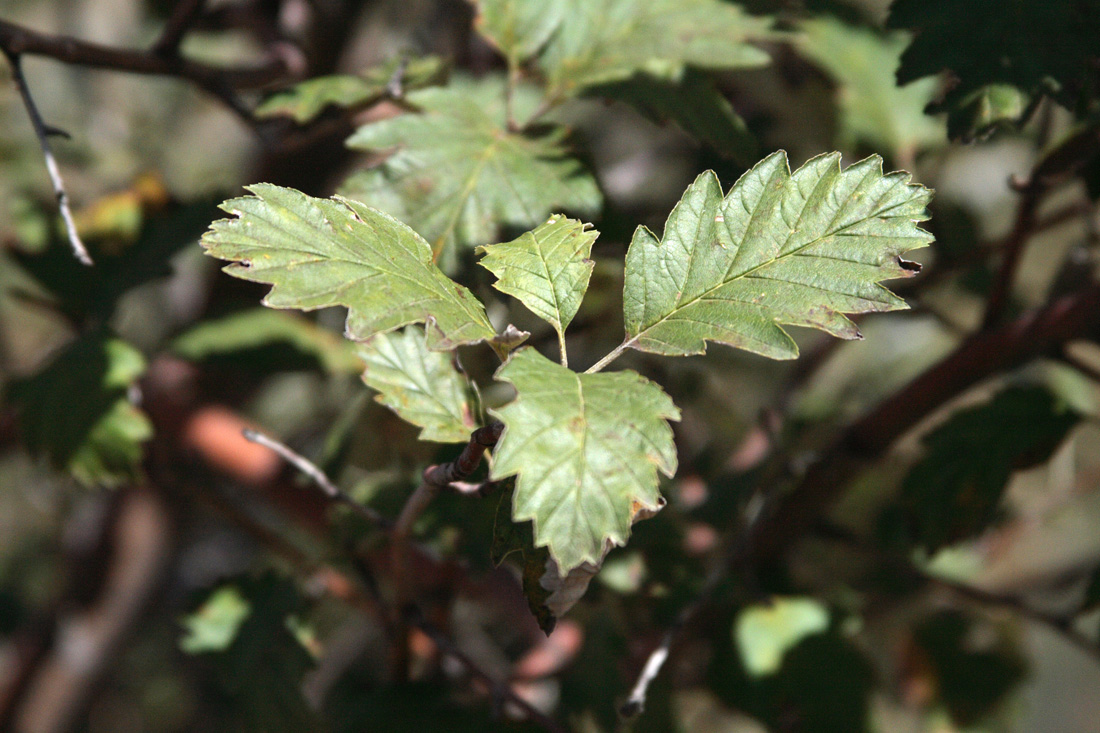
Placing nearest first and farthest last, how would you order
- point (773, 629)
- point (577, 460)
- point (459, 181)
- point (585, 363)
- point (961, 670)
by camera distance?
point (577, 460)
point (459, 181)
point (773, 629)
point (961, 670)
point (585, 363)

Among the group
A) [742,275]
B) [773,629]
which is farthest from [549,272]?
[773,629]

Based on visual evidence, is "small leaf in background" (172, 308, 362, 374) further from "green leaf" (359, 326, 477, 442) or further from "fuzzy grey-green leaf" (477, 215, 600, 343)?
"fuzzy grey-green leaf" (477, 215, 600, 343)

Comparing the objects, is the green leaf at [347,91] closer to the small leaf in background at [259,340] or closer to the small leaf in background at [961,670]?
the small leaf in background at [259,340]

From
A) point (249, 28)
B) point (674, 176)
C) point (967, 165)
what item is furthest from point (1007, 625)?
point (249, 28)

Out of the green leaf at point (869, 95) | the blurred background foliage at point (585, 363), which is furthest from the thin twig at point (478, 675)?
the green leaf at point (869, 95)

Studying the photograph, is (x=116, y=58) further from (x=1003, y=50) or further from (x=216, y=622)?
(x=1003, y=50)

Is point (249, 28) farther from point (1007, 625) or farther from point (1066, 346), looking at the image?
point (1007, 625)

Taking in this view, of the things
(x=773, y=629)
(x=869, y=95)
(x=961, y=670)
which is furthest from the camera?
(x=961, y=670)
